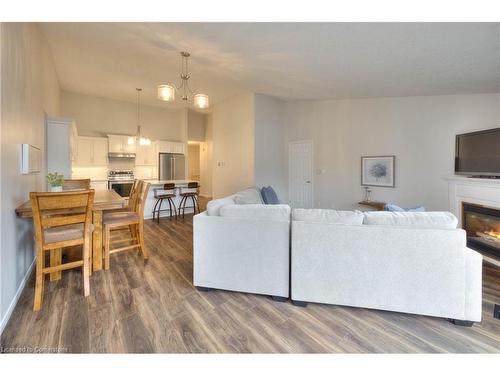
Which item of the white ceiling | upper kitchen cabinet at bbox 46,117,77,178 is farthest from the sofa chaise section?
upper kitchen cabinet at bbox 46,117,77,178

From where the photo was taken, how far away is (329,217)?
1927 millimetres

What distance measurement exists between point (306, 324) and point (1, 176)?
256cm

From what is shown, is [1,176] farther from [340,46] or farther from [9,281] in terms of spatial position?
[340,46]

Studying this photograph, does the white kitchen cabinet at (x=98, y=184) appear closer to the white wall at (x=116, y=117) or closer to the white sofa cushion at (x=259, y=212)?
the white wall at (x=116, y=117)

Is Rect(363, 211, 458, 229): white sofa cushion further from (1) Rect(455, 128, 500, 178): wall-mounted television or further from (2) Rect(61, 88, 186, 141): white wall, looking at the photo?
(2) Rect(61, 88, 186, 141): white wall

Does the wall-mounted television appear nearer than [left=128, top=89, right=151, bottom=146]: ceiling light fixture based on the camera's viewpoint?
Yes

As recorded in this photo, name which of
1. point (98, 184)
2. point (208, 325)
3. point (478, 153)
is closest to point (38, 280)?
point (208, 325)

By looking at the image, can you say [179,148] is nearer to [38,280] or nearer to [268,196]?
[268,196]

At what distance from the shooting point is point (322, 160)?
553cm

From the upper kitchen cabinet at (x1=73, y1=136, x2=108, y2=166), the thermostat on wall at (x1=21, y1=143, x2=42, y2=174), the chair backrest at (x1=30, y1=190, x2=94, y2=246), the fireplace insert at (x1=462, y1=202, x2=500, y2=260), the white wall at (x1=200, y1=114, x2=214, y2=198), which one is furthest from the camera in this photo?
the white wall at (x1=200, y1=114, x2=214, y2=198)

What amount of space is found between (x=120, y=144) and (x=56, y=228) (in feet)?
16.0

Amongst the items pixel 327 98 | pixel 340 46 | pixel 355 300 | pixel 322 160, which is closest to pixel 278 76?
pixel 340 46

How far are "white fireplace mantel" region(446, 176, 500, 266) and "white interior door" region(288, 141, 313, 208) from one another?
273 centimetres

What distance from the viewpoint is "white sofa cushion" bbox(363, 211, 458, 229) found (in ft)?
5.68
